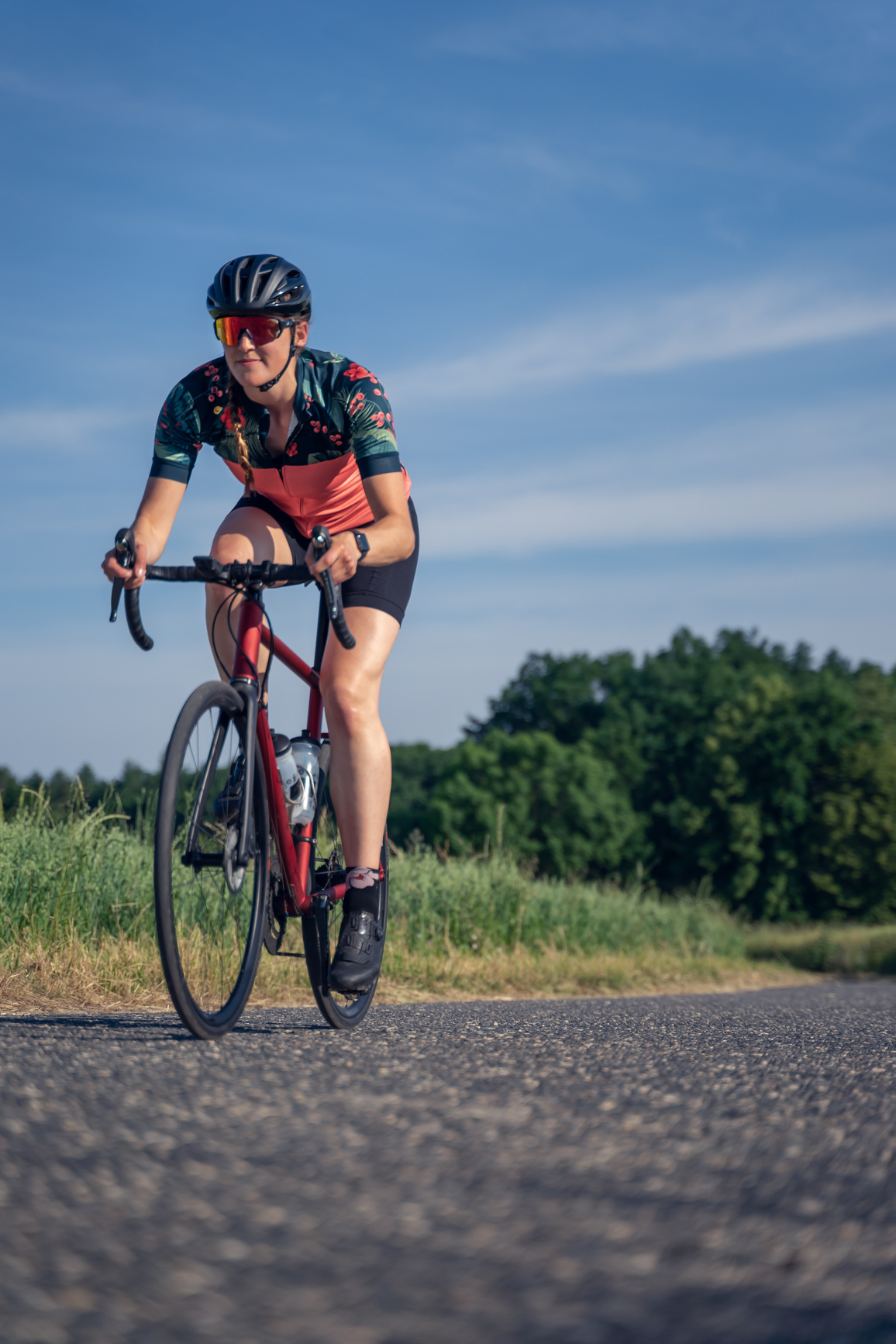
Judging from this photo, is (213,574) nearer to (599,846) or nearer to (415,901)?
(415,901)

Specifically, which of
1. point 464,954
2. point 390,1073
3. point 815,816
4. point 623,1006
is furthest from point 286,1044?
point 815,816

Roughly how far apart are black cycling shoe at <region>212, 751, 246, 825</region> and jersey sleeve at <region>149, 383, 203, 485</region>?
3.31 feet

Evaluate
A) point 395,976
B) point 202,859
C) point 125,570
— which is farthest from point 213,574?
point 395,976

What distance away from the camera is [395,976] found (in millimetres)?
7195

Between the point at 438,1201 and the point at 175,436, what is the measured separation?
290 cm

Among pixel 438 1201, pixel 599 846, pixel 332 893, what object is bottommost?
pixel 599 846

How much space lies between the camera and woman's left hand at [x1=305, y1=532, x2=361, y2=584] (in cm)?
341

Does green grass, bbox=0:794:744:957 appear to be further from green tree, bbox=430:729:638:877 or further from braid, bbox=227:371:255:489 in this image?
green tree, bbox=430:729:638:877

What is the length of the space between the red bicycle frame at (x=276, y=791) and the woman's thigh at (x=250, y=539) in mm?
292

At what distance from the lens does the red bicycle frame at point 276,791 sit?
3732 millimetres

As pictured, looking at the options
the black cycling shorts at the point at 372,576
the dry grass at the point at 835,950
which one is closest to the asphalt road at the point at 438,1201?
the black cycling shorts at the point at 372,576

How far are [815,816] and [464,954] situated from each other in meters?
41.1

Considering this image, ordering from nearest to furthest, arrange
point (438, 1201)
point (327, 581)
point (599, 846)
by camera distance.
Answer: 1. point (438, 1201)
2. point (327, 581)
3. point (599, 846)

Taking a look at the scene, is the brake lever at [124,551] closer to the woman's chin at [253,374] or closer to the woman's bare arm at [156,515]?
the woman's bare arm at [156,515]
